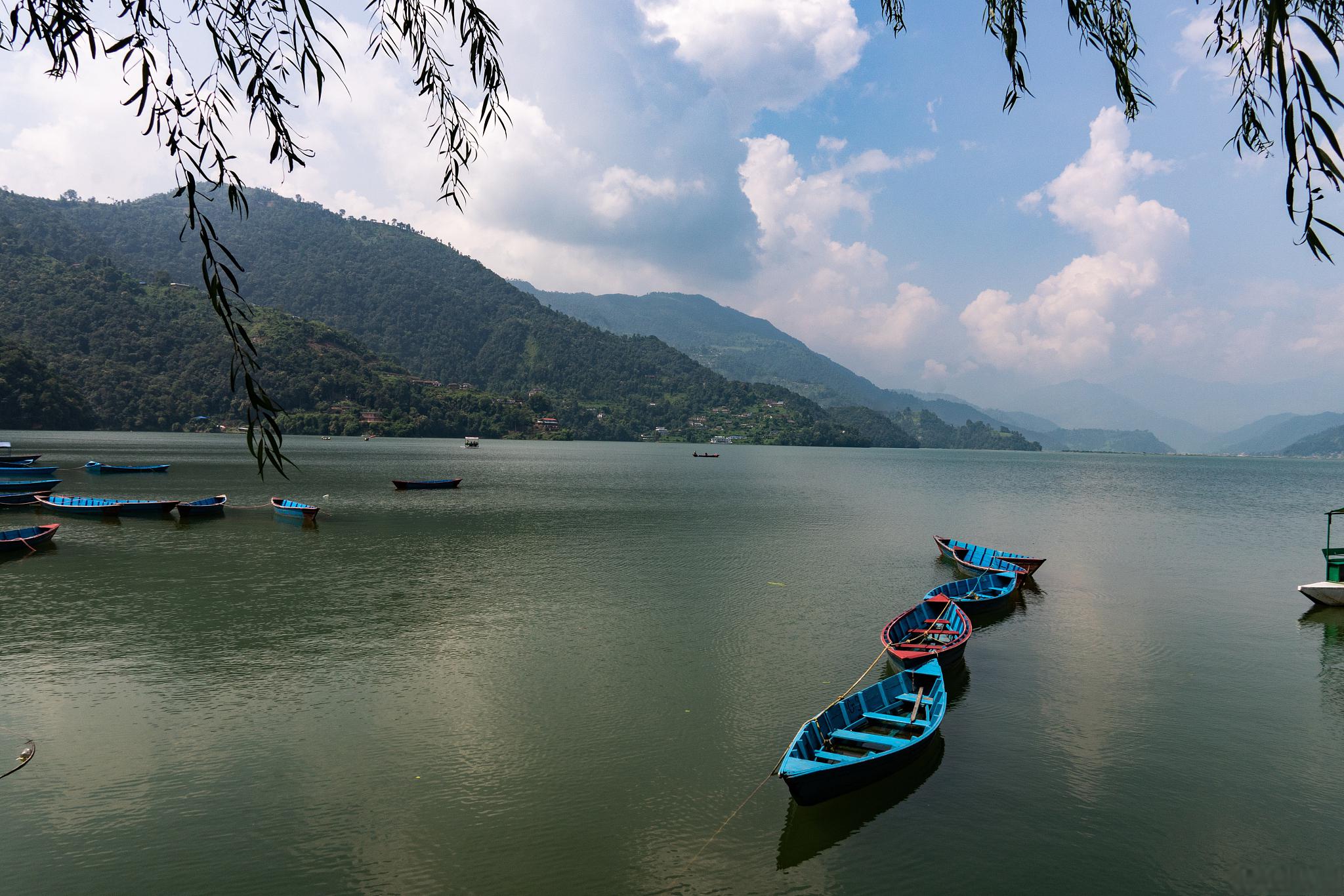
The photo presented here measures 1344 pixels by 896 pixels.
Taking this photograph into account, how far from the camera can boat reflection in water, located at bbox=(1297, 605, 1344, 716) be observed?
21.7 m

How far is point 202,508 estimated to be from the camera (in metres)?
53.2

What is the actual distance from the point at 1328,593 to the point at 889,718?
28.7m

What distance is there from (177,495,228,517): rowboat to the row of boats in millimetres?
50904

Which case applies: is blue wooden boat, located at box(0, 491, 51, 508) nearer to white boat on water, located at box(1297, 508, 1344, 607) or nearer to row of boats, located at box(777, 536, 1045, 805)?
row of boats, located at box(777, 536, 1045, 805)

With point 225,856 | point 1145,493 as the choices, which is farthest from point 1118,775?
point 1145,493

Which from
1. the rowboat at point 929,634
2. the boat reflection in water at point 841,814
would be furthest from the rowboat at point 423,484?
the boat reflection in water at point 841,814

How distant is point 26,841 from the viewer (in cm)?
1259

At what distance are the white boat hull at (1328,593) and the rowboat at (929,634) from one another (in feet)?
62.1

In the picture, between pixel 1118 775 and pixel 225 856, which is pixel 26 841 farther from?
pixel 1118 775

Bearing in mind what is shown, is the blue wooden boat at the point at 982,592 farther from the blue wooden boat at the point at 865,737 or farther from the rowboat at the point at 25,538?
the rowboat at the point at 25,538

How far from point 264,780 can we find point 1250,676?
28.7 metres

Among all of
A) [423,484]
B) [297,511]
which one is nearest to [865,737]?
[297,511]

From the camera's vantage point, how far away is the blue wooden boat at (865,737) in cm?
1373

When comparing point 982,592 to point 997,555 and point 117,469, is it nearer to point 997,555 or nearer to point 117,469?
point 997,555
